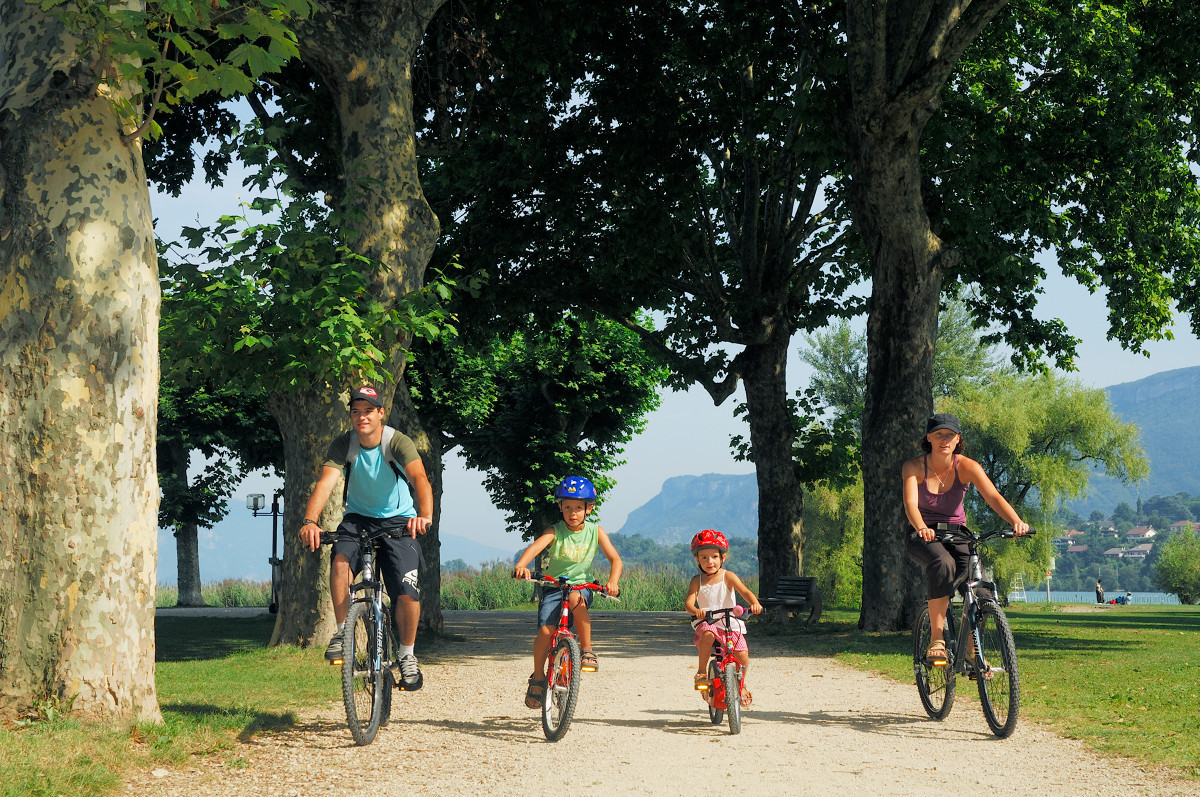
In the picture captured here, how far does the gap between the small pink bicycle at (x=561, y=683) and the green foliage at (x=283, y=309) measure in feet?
16.2

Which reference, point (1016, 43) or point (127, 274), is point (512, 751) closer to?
point (127, 274)

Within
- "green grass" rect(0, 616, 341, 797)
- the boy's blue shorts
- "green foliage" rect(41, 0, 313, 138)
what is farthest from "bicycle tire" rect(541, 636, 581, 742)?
"green foliage" rect(41, 0, 313, 138)

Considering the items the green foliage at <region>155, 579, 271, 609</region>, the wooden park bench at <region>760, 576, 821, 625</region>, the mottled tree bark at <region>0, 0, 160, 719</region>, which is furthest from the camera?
the green foliage at <region>155, 579, 271, 609</region>

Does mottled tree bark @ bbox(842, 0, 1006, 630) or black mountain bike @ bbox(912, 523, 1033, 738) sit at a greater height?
mottled tree bark @ bbox(842, 0, 1006, 630)

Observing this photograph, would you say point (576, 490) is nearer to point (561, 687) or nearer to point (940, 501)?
point (561, 687)

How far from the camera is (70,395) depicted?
6.52 meters

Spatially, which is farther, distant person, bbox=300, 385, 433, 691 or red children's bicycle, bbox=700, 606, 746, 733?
red children's bicycle, bbox=700, 606, 746, 733

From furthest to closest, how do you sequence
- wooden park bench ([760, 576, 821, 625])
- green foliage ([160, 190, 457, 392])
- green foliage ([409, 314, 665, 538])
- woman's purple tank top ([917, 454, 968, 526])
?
green foliage ([409, 314, 665, 538]) → wooden park bench ([760, 576, 821, 625]) → green foliage ([160, 190, 457, 392]) → woman's purple tank top ([917, 454, 968, 526])

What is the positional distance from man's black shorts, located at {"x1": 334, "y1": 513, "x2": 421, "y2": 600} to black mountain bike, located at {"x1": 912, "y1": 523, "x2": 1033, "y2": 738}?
3.61m

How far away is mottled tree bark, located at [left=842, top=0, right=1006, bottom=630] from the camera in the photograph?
1509 centimetres

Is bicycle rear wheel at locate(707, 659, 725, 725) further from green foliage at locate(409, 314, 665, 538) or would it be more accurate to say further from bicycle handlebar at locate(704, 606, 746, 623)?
green foliage at locate(409, 314, 665, 538)

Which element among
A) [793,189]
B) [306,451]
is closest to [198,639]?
[306,451]

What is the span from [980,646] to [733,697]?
1684 millimetres

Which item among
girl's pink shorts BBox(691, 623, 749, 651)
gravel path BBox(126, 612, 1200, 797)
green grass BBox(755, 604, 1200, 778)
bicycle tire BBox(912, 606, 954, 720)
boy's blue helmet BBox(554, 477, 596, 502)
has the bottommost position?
green grass BBox(755, 604, 1200, 778)
